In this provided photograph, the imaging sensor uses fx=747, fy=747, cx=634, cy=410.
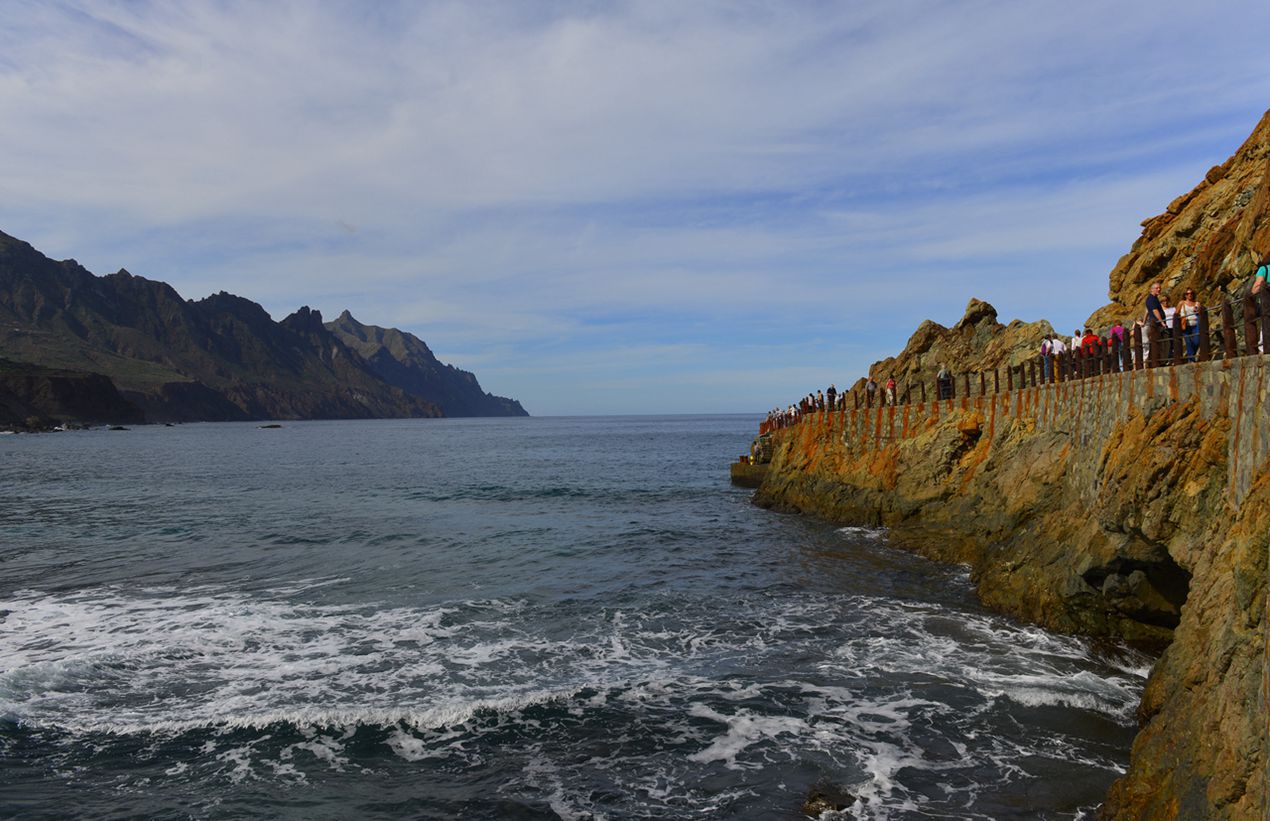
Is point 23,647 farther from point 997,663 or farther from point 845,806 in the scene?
point 997,663

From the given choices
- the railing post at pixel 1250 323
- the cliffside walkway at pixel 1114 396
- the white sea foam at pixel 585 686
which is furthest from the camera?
the railing post at pixel 1250 323

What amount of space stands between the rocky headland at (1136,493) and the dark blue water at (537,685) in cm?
112

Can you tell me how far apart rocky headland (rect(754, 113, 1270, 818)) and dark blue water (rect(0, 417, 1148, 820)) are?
1.12 metres

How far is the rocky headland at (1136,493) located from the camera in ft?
22.6

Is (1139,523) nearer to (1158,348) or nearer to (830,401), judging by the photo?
(1158,348)

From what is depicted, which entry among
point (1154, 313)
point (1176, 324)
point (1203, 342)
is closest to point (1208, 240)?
point (1154, 313)

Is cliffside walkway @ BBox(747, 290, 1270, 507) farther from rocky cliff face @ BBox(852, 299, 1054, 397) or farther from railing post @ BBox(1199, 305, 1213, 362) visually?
rocky cliff face @ BBox(852, 299, 1054, 397)

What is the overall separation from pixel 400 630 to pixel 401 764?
6112 millimetres

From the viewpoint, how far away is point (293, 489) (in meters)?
46.3

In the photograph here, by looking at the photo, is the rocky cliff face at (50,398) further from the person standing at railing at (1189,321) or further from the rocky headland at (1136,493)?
the person standing at railing at (1189,321)

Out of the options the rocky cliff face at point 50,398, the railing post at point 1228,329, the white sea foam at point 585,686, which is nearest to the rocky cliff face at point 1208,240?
the railing post at point 1228,329

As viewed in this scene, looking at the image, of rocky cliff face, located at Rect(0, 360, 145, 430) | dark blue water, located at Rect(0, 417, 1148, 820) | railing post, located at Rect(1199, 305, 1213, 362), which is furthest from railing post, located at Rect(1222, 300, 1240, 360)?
rocky cliff face, located at Rect(0, 360, 145, 430)

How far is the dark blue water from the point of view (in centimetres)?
870

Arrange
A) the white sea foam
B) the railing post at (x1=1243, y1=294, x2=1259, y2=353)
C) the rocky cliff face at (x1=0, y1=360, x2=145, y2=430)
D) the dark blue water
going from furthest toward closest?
the rocky cliff face at (x1=0, y1=360, x2=145, y2=430), the railing post at (x1=1243, y1=294, x2=1259, y2=353), the white sea foam, the dark blue water
